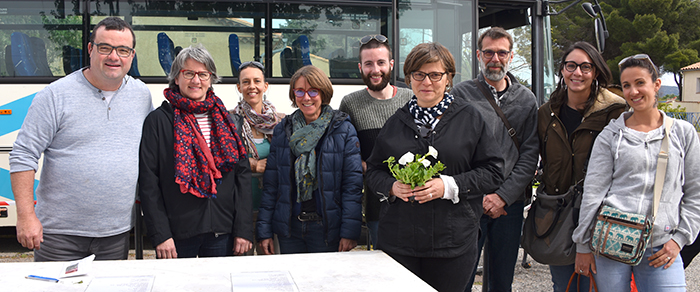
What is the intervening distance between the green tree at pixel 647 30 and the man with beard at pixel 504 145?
30674 millimetres

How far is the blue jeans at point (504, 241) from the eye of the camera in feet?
11.6

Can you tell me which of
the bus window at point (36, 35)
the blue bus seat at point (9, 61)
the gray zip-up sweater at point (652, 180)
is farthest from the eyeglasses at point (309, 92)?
the blue bus seat at point (9, 61)

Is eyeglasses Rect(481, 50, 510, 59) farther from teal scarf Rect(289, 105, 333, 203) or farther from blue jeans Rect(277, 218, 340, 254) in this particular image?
blue jeans Rect(277, 218, 340, 254)

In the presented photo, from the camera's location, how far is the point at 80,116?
118 inches

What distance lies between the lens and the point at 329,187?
327 centimetres

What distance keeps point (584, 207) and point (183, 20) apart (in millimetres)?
4947

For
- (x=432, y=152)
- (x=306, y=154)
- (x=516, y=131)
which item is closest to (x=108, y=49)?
(x=306, y=154)

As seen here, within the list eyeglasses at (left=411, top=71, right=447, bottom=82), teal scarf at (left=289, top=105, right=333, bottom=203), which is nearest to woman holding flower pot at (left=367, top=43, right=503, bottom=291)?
eyeglasses at (left=411, top=71, right=447, bottom=82)

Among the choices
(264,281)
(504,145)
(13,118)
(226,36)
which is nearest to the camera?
(264,281)

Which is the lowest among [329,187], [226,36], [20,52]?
[329,187]

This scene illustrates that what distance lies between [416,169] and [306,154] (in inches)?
37.6

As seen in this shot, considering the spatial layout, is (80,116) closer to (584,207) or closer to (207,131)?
(207,131)

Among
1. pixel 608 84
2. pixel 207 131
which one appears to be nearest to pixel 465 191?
pixel 608 84

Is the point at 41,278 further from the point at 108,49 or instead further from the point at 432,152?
the point at 432,152
